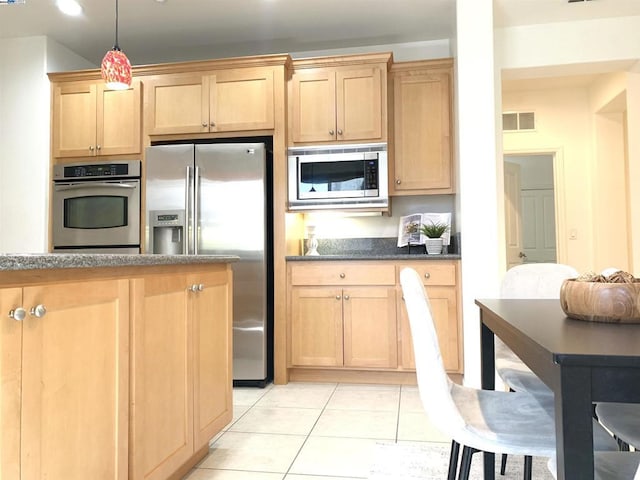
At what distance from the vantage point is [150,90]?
141 inches

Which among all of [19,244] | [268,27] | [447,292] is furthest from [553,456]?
[19,244]

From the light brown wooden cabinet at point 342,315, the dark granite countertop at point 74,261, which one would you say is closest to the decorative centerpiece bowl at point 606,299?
the dark granite countertop at point 74,261

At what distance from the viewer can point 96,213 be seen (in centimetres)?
355

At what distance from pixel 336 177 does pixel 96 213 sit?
186cm

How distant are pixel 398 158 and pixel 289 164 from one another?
0.84m

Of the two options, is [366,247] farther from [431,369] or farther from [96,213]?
[431,369]

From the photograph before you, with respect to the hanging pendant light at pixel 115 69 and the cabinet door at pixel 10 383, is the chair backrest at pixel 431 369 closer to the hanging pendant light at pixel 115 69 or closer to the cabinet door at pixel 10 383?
the cabinet door at pixel 10 383

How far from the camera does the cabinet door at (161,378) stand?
144 centimetres

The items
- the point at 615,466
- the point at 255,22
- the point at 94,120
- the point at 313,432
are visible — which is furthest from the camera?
the point at 94,120

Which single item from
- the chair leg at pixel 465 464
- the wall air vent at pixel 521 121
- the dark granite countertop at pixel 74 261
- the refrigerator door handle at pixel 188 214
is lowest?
the chair leg at pixel 465 464

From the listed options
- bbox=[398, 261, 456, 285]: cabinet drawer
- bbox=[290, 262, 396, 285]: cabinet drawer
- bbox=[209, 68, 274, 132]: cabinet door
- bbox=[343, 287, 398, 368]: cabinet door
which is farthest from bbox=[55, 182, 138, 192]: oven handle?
bbox=[398, 261, 456, 285]: cabinet drawer

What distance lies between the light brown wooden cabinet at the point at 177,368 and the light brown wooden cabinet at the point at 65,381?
0.08m

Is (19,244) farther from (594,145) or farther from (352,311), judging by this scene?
(594,145)

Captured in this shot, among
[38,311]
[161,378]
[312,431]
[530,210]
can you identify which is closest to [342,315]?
[312,431]
